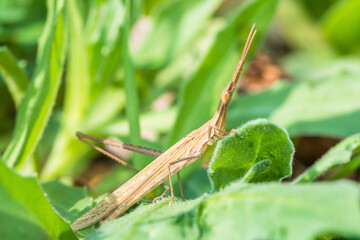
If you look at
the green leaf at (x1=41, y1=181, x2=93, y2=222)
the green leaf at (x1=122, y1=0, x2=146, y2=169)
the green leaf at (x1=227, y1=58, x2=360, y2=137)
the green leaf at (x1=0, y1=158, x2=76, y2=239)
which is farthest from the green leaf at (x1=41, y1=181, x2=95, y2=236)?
the green leaf at (x1=227, y1=58, x2=360, y2=137)

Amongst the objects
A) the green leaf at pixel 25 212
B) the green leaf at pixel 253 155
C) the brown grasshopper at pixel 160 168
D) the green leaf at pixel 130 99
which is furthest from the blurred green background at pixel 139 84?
the green leaf at pixel 25 212

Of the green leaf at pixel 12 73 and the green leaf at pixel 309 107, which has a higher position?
the green leaf at pixel 12 73

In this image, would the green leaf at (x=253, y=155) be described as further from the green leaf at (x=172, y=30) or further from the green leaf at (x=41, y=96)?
the green leaf at (x=172, y=30)

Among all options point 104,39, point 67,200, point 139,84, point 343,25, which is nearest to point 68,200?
point 67,200

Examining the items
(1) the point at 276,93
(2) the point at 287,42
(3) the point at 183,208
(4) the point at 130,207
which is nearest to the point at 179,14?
(1) the point at 276,93

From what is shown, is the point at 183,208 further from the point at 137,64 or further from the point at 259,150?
the point at 137,64

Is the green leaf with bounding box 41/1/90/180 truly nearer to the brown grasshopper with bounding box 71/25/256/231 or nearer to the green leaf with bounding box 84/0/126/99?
the green leaf with bounding box 84/0/126/99
